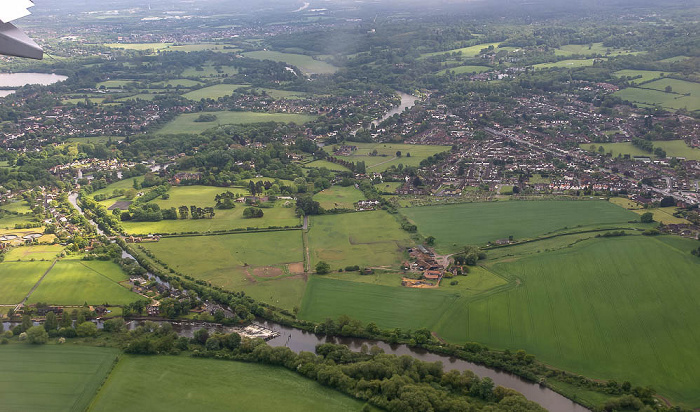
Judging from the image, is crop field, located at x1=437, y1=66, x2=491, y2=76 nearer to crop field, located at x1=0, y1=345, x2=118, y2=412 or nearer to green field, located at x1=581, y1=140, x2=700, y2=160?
green field, located at x1=581, y1=140, x2=700, y2=160

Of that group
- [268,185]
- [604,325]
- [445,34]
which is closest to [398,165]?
[268,185]

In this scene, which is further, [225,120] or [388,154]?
[225,120]

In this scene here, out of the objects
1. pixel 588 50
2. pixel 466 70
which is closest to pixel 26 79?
pixel 466 70

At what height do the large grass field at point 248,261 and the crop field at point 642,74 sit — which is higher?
the crop field at point 642,74

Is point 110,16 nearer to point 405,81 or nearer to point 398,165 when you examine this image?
point 405,81

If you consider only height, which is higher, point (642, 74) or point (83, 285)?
point (642, 74)

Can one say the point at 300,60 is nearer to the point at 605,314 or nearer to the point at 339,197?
the point at 339,197

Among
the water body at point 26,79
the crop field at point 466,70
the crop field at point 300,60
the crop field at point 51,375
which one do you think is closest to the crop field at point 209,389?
the crop field at point 51,375

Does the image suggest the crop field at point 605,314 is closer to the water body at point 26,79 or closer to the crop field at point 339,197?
the crop field at point 339,197

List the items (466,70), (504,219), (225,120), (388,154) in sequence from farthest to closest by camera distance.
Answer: (466,70)
(225,120)
(388,154)
(504,219)
